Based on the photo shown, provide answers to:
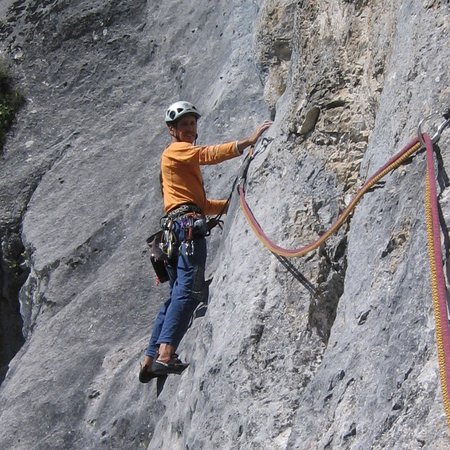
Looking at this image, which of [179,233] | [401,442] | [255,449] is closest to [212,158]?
[179,233]

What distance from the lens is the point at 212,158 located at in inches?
315

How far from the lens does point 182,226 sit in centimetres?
817

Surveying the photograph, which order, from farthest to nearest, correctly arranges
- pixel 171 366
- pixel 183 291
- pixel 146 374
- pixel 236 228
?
1. pixel 146 374
2. pixel 183 291
3. pixel 171 366
4. pixel 236 228

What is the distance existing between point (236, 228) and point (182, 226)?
2.52 feet

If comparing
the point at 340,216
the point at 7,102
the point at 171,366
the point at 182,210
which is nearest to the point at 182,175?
the point at 182,210

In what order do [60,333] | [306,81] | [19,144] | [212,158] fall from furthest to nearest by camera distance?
[19,144]
[60,333]
[212,158]
[306,81]

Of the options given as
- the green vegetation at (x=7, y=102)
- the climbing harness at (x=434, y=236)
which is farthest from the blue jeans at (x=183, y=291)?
the green vegetation at (x=7, y=102)

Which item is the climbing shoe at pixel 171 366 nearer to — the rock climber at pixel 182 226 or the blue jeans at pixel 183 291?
the rock climber at pixel 182 226

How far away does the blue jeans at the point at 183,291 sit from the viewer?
26.5ft

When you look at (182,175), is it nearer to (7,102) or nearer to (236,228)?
(236,228)

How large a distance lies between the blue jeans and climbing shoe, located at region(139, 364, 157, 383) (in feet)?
0.94

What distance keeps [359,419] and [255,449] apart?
1505 mm

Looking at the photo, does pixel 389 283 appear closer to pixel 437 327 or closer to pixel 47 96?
pixel 437 327

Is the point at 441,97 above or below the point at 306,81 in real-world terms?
below
